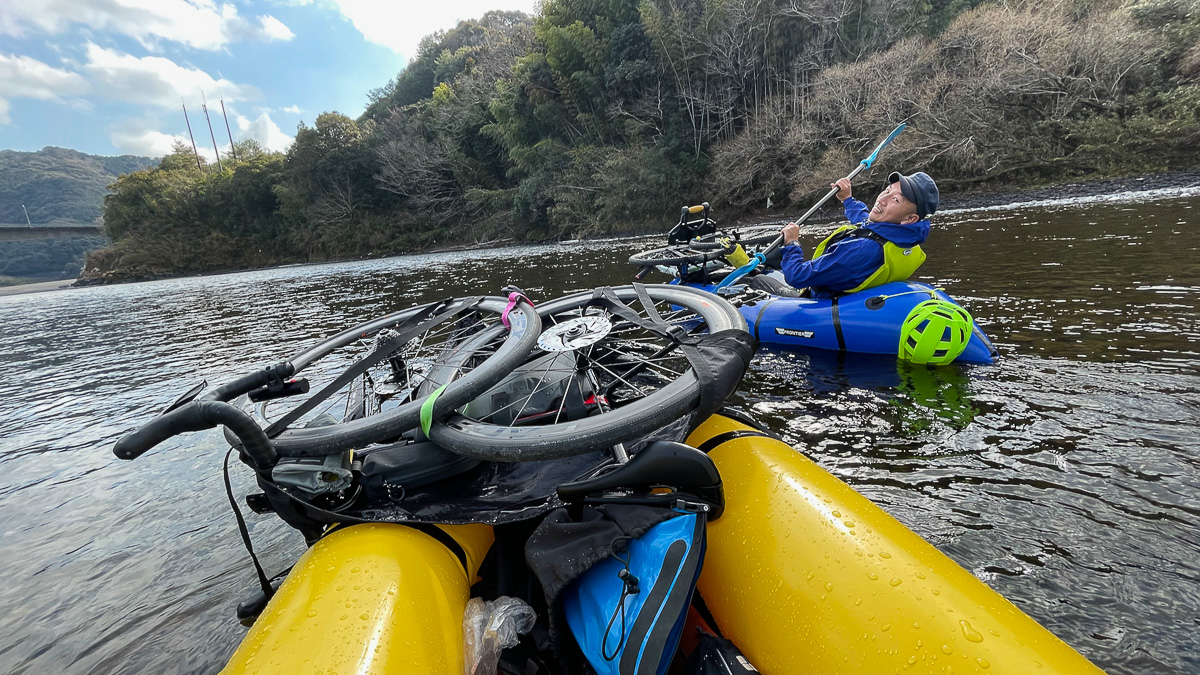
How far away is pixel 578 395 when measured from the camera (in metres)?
2.97

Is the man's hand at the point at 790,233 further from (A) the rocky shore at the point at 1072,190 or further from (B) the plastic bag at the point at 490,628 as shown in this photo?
(A) the rocky shore at the point at 1072,190

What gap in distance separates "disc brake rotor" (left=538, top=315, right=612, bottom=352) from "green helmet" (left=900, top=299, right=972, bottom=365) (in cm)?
333

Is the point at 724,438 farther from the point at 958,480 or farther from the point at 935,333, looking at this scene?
the point at 935,333

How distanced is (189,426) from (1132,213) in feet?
55.8

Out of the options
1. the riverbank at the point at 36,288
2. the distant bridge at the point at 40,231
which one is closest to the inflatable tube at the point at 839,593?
the riverbank at the point at 36,288

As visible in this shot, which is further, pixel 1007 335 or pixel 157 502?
pixel 1007 335

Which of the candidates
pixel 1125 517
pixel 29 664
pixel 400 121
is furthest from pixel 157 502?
pixel 400 121

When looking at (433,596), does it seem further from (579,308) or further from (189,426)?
(579,308)

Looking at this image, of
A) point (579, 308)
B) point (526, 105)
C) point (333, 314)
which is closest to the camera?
point (579, 308)

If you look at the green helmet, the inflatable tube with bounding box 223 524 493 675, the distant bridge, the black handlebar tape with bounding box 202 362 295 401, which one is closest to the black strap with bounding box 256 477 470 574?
the inflatable tube with bounding box 223 524 493 675

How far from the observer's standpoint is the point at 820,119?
2773cm

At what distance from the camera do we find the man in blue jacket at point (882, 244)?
5062 mm

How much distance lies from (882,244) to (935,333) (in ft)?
3.66

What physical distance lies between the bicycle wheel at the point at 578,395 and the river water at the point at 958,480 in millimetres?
1410
